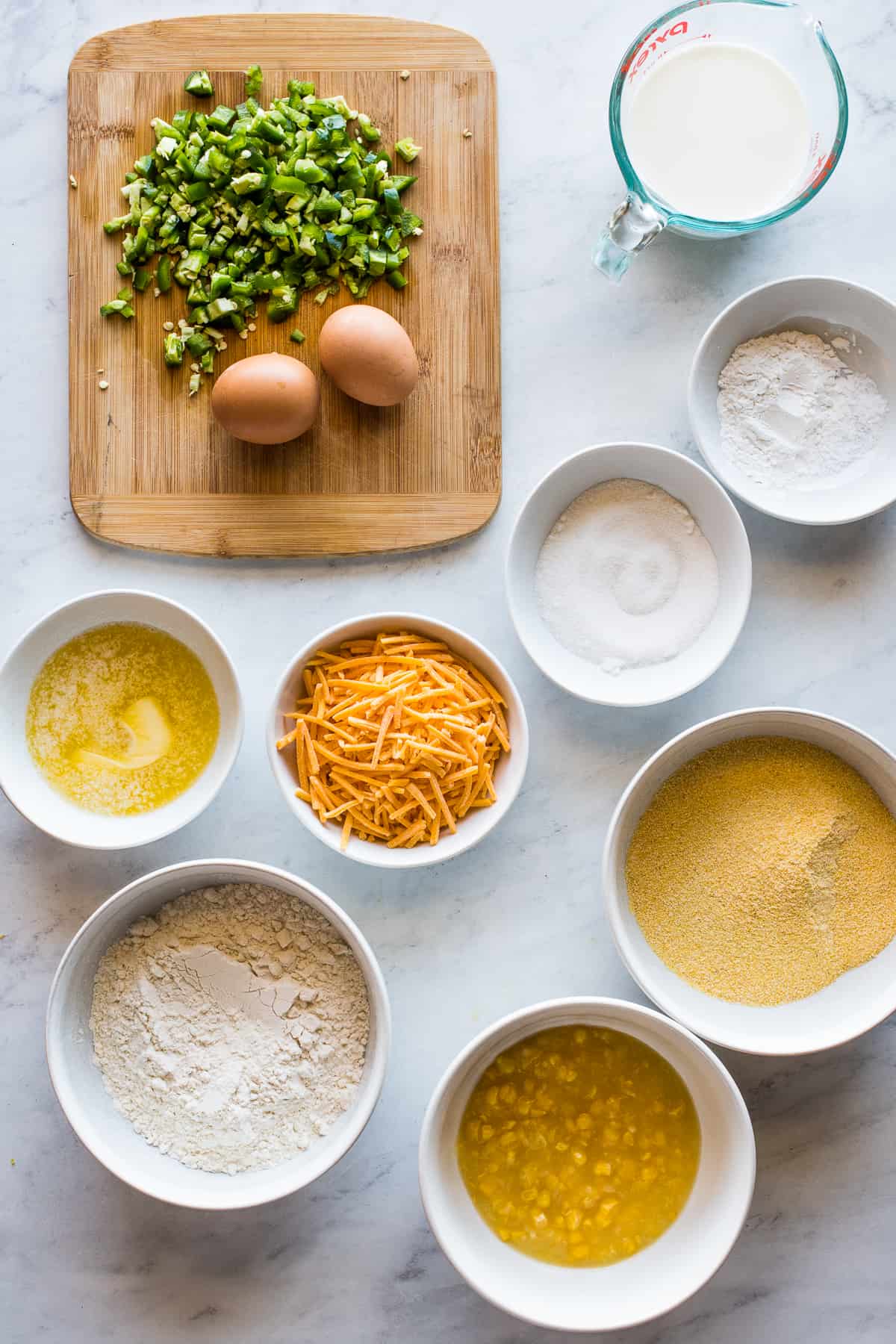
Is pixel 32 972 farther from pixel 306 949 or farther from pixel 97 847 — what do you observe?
pixel 306 949

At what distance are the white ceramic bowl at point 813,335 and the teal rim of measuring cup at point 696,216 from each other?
0.38ft

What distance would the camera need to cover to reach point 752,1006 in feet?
6.00

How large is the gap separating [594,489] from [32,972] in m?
1.38

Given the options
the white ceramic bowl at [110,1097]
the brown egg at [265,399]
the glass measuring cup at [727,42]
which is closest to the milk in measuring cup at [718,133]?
the glass measuring cup at [727,42]

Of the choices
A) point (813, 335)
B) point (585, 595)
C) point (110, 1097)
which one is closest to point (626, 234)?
point (813, 335)

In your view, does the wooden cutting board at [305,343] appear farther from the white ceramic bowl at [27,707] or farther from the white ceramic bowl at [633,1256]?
the white ceramic bowl at [633,1256]

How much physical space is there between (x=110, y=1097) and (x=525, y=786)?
91 cm

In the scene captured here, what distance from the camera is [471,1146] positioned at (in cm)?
179

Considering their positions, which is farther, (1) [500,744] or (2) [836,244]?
(2) [836,244]

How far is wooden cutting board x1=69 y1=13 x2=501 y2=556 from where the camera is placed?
1.91 meters

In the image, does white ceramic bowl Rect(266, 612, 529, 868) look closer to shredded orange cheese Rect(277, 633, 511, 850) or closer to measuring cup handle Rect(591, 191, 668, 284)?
shredded orange cheese Rect(277, 633, 511, 850)

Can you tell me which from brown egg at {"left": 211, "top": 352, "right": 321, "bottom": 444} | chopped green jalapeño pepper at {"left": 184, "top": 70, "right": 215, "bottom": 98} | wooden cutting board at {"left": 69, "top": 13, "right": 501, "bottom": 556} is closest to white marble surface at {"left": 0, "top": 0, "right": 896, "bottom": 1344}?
wooden cutting board at {"left": 69, "top": 13, "right": 501, "bottom": 556}

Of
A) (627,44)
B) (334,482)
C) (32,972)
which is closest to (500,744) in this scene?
(334,482)

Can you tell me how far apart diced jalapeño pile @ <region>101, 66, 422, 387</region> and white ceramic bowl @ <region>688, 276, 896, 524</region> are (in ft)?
1.96
